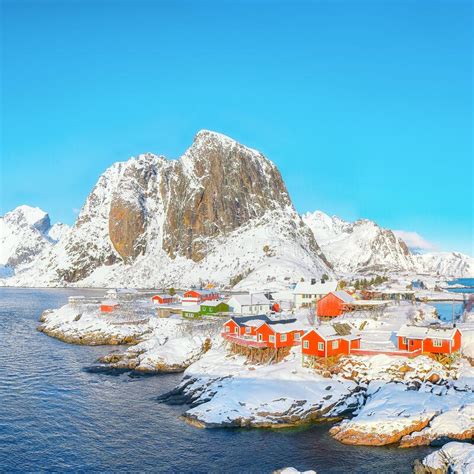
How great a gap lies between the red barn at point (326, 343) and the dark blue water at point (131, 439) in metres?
10.8

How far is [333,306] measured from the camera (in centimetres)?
7556

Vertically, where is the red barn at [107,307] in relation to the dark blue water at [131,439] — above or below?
above

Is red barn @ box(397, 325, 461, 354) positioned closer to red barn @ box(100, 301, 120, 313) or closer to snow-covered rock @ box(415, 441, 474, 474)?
snow-covered rock @ box(415, 441, 474, 474)

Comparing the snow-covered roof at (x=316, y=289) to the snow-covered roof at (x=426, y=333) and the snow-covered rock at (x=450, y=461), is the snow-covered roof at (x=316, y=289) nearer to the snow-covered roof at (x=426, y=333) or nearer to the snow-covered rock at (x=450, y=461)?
the snow-covered roof at (x=426, y=333)

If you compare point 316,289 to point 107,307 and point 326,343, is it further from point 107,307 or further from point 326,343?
point 326,343

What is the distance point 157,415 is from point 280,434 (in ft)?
35.9

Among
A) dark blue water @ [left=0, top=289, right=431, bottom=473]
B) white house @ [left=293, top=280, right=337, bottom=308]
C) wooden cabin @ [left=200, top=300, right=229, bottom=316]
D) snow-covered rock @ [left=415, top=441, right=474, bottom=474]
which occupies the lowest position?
dark blue water @ [left=0, top=289, right=431, bottom=473]

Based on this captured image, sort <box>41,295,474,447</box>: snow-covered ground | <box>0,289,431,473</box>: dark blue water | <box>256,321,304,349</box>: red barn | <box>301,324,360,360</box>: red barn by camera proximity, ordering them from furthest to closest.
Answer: <box>256,321,304,349</box>: red barn
<box>301,324,360,360</box>: red barn
<box>41,295,474,447</box>: snow-covered ground
<box>0,289,431,473</box>: dark blue water

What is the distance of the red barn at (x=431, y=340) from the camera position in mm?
47844

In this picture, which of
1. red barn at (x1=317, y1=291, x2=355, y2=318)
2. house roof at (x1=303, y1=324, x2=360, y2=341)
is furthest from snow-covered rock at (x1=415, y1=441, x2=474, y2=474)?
red barn at (x1=317, y1=291, x2=355, y2=318)

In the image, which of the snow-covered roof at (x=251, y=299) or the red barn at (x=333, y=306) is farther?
the snow-covered roof at (x=251, y=299)

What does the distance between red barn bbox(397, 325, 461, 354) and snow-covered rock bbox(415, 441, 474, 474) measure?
17.8 m

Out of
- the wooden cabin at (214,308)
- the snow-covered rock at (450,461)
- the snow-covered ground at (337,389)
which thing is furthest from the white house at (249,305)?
the snow-covered rock at (450,461)

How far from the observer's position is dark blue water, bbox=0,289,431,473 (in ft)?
105
